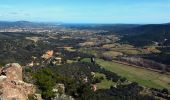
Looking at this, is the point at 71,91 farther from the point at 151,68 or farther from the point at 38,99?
the point at 151,68

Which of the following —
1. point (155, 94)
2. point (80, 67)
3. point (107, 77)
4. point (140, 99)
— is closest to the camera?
point (140, 99)

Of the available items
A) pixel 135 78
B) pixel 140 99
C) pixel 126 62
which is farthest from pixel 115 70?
pixel 140 99

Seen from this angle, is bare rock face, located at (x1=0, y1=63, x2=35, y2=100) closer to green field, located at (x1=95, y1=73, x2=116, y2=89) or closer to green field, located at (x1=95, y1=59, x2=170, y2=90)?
green field, located at (x1=95, y1=73, x2=116, y2=89)

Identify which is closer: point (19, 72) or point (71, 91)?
point (19, 72)

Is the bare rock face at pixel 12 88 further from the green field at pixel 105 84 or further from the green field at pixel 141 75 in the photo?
the green field at pixel 141 75

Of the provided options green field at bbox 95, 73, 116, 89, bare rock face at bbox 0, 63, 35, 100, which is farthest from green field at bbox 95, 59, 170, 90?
bare rock face at bbox 0, 63, 35, 100

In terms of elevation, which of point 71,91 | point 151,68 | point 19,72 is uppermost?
point 19,72

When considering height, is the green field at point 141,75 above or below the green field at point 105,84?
below

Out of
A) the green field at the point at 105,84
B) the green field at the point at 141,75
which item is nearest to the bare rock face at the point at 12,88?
the green field at the point at 105,84

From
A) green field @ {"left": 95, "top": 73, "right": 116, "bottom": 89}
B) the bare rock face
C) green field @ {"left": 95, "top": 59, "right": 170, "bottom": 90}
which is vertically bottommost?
green field @ {"left": 95, "top": 59, "right": 170, "bottom": 90}
